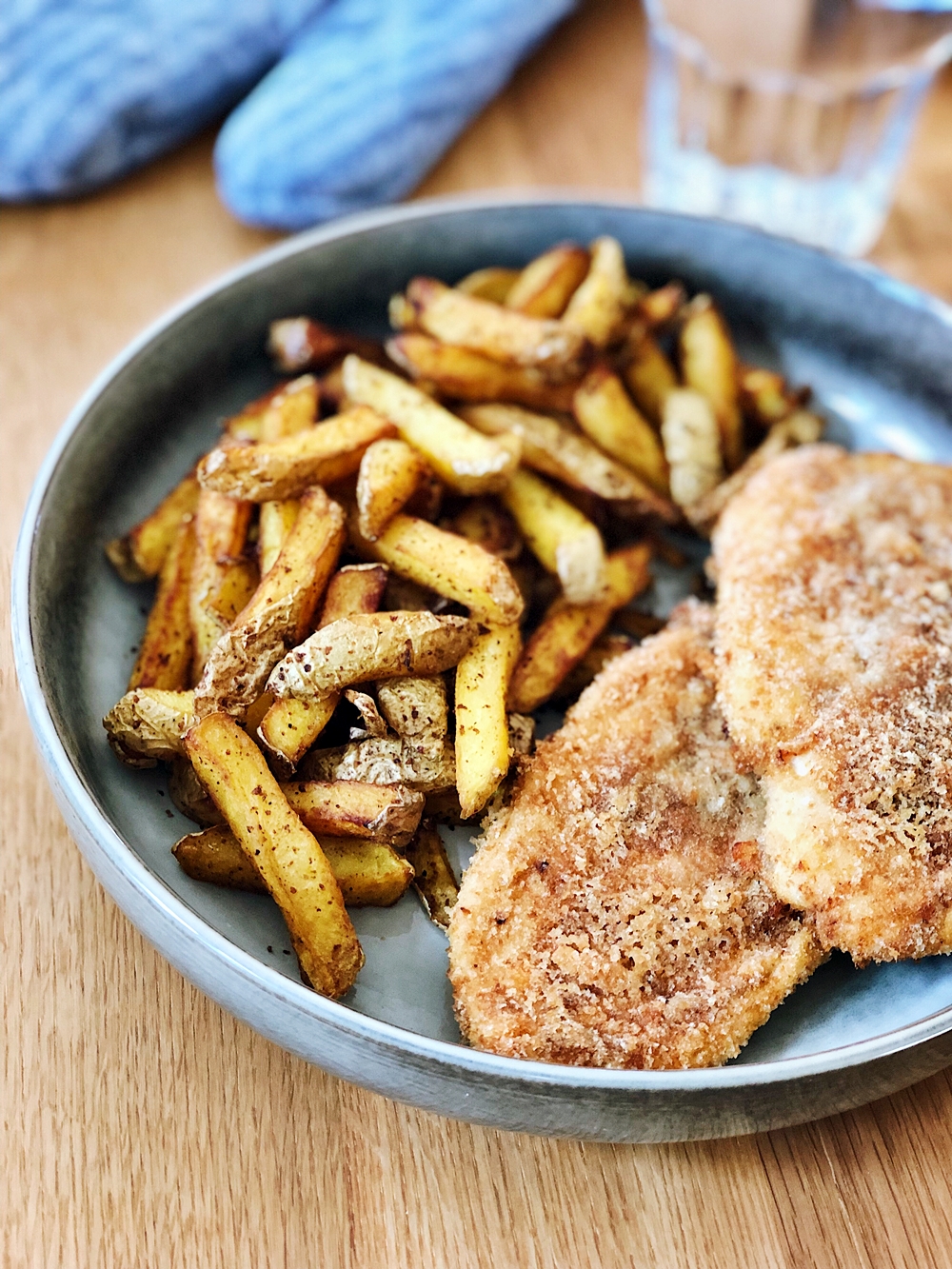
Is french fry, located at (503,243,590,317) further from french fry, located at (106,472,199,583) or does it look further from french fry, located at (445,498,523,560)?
french fry, located at (106,472,199,583)

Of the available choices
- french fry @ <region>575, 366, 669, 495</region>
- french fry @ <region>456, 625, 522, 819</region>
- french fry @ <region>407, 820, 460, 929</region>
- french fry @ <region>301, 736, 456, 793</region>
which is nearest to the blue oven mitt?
french fry @ <region>575, 366, 669, 495</region>

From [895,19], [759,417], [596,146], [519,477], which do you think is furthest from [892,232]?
[519,477]

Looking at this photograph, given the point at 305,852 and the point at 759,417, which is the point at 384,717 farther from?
the point at 759,417

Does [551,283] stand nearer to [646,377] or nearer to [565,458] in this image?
[646,377]

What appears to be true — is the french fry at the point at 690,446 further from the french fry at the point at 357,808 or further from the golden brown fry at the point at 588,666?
the french fry at the point at 357,808

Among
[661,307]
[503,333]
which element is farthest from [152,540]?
[661,307]
